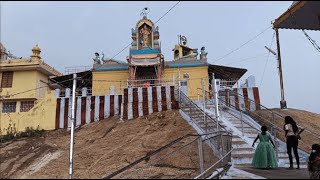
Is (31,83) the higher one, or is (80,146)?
(31,83)

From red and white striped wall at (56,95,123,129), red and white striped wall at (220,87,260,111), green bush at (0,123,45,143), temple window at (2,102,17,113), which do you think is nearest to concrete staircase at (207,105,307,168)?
red and white striped wall at (220,87,260,111)

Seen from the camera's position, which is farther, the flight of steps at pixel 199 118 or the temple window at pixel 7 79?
the temple window at pixel 7 79

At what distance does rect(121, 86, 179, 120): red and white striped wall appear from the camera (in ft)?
68.5

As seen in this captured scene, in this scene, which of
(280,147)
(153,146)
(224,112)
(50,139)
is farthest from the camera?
(50,139)

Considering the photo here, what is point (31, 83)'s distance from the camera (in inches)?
1150

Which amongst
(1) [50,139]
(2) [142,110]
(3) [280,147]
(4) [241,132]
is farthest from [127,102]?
(3) [280,147]

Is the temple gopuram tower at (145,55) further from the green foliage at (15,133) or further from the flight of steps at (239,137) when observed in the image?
the flight of steps at (239,137)

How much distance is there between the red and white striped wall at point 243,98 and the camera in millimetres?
19828

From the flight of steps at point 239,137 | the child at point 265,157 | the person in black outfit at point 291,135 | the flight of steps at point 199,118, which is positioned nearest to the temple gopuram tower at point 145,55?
the flight of steps at point 199,118

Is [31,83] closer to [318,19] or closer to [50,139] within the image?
[50,139]

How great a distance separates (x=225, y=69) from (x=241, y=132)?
52.8 ft

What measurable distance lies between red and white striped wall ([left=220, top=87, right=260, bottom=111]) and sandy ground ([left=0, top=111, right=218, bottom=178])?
330 cm

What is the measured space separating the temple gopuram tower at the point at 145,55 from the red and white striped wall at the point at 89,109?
3.57 m

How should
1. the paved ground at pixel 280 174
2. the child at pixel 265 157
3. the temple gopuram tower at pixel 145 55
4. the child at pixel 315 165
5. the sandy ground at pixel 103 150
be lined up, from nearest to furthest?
the paved ground at pixel 280 174, the child at pixel 315 165, the child at pixel 265 157, the sandy ground at pixel 103 150, the temple gopuram tower at pixel 145 55
